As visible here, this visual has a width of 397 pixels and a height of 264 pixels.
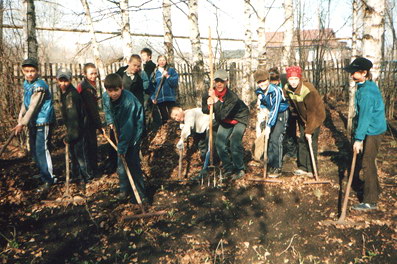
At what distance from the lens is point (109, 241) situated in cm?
365

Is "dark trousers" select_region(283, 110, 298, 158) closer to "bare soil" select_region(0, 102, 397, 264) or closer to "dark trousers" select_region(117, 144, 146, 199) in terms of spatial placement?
"bare soil" select_region(0, 102, 397, 264)

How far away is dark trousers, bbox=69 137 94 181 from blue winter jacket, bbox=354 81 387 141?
4.18 meters

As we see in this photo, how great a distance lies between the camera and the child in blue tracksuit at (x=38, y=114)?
4.64m

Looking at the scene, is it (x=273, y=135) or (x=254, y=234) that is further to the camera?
(x=273, y=135)

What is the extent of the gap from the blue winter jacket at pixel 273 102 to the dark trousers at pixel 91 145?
303cm

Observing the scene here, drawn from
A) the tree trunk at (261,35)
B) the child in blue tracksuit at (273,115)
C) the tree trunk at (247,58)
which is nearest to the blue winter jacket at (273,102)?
the child in blue tracksuit at (273,115)

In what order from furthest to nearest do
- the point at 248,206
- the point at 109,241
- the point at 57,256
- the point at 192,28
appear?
the point at 192,28 → the point at 248,206 → the point at 109,241 → the point at 57,256

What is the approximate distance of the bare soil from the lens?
3.36m

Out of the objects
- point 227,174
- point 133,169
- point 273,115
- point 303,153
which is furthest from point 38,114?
point 303,153

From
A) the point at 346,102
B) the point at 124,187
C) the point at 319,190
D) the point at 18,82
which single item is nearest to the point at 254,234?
the point at 319,190

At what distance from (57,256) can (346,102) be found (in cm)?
1145

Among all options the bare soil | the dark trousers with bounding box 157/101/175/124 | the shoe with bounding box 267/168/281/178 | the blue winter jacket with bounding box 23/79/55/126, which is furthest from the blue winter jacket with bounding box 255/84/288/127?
the blue winter jacket with bounding box 23/79/55/126

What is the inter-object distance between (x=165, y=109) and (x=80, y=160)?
2.72 meters

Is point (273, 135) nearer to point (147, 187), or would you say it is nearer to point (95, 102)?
point (147, 187)
